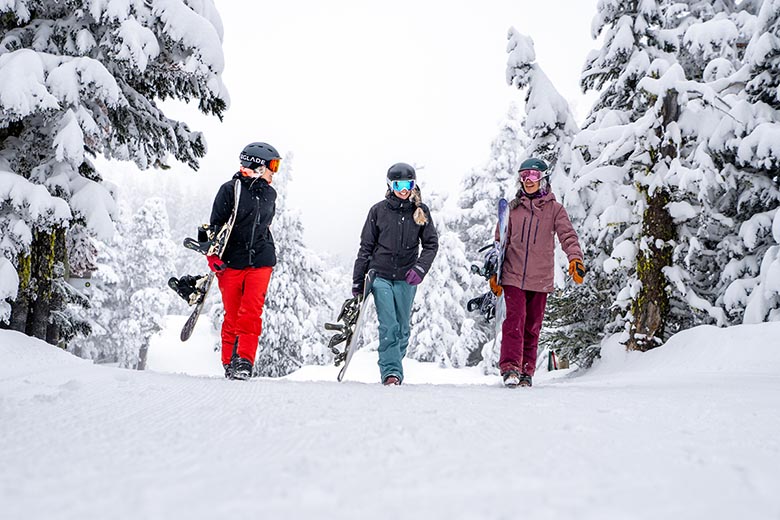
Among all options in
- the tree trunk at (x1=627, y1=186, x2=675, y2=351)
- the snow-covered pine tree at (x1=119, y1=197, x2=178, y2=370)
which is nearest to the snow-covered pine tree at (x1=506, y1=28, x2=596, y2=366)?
the tree trunk at (x1=627, y1=186, x2=675, y2=351)

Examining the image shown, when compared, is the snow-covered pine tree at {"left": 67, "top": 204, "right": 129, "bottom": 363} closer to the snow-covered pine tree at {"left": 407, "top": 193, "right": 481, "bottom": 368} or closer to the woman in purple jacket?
the snow-covered pine tree at {"left": 407, "top": 193, "right": 481, "bottom": 368}

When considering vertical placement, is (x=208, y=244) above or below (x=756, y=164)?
below

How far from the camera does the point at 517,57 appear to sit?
35.6 feet

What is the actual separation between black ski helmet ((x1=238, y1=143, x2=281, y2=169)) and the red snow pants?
106 centimetres

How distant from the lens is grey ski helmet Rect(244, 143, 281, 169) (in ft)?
17.8

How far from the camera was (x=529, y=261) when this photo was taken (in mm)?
5594

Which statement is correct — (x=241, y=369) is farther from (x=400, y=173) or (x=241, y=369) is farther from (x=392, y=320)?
(x=400, y=173)

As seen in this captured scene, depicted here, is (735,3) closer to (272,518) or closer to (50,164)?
(50,164)

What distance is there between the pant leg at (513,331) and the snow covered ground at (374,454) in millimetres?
1580

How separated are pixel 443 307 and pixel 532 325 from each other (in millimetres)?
23468

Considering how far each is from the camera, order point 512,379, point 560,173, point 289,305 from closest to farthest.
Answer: point 512,379, point 560,173, point 289,305

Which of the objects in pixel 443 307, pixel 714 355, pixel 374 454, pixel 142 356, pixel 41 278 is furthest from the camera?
pixel 142 356

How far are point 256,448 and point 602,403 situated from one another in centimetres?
236

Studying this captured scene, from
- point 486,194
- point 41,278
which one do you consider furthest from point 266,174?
point 486,194
